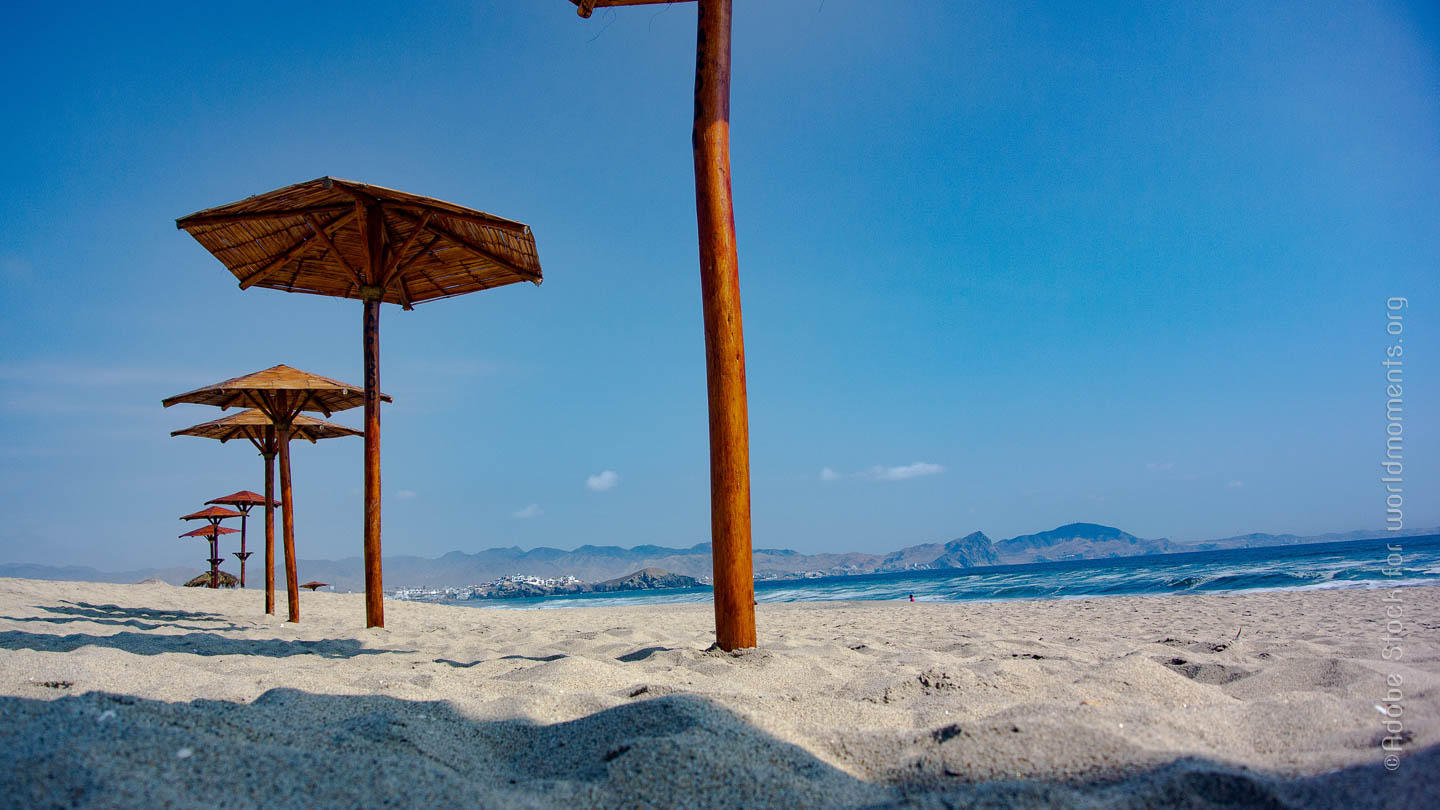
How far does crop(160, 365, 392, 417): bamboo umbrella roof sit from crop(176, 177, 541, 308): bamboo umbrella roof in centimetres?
95

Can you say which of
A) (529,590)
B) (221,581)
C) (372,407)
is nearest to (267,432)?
(372,407)

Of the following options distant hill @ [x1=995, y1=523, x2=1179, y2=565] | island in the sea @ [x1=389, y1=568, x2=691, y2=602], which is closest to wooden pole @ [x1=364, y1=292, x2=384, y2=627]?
island in the sea @ [x1=389, y1=568, x2=691, y2=602]

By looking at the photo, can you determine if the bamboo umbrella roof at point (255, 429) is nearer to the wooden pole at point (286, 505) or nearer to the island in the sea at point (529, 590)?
the wooden pole at point (286, 505)

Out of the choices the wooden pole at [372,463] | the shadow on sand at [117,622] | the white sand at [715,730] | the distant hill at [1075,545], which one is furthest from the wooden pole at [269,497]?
the distant hill at [1075,545]

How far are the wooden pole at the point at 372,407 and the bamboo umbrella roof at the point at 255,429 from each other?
11.4 ft

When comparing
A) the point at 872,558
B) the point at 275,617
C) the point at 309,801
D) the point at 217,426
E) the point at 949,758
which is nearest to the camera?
the point at 309,801

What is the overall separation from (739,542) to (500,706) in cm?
160

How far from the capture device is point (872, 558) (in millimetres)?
143500

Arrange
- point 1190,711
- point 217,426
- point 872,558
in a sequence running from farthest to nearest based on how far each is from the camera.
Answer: point 872,558, point 217,426, point 1190,711

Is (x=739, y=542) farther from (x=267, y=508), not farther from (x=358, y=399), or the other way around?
(x=267, y=508)

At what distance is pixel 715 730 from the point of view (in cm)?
196

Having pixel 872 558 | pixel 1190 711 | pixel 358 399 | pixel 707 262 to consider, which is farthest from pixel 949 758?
pixel 872 558

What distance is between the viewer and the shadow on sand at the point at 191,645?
4.03m

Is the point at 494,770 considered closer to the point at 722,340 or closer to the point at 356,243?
the point at 722,340
